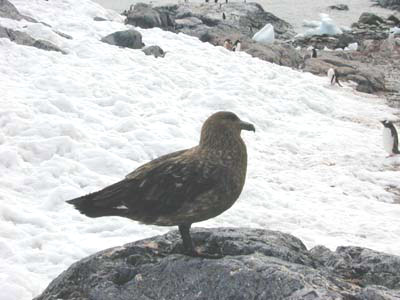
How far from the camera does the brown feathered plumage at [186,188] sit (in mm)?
3418

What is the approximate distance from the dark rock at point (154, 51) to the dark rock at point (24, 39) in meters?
3.17

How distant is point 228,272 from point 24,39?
1260 cm

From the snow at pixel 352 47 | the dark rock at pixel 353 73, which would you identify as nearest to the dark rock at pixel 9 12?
the dark rock at pixel 353 73

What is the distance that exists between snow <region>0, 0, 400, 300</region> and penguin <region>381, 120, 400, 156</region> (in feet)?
0.71

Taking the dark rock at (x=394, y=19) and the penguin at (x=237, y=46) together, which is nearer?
the penguin at (x=237, y=46)

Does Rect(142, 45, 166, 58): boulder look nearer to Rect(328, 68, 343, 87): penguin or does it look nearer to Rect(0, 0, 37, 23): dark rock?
Rect(0, 0, 37, 23): dark rock

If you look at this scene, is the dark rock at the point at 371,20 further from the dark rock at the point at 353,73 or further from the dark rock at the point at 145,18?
the dark rock at the point at 145,18

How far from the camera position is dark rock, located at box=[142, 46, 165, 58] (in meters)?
16.4

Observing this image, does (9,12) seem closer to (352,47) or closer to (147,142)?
(147,142)

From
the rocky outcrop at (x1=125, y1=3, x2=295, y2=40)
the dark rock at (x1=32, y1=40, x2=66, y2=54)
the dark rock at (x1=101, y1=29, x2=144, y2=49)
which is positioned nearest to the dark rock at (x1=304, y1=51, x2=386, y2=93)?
the rocky outcrop at (x1=125, y1=3, x2=295, y2=40)

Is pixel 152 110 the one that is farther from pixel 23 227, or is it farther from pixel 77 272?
pixel 77 272

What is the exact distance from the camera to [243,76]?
16.0m

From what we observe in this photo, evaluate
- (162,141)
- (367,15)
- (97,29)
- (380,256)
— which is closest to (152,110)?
(162,141)

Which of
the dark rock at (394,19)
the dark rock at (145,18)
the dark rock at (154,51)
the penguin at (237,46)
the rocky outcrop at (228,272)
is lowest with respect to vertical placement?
the penguin at (237,46)
